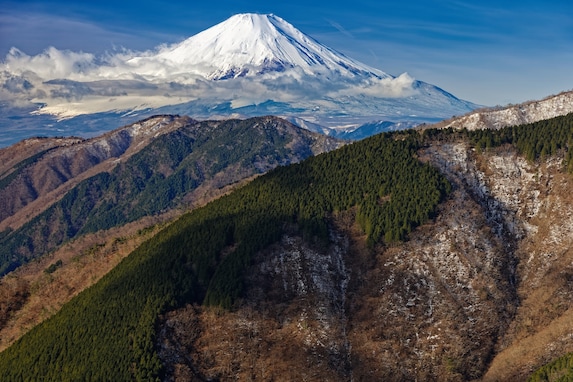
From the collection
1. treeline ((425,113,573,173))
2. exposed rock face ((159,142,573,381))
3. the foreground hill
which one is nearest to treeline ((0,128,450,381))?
the foreground hill

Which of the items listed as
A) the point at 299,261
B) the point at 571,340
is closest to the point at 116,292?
the point at 299,261

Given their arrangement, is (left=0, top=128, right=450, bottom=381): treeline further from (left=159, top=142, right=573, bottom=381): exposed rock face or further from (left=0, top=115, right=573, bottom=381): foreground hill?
(left=159, top=142, right=573, bottom=381): exposed rock face

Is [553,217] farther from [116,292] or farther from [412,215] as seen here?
[116,292]

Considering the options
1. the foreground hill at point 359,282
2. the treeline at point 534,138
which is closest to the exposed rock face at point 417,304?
the foreground hill at point 359,282

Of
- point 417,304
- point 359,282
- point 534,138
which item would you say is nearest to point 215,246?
point 359,282

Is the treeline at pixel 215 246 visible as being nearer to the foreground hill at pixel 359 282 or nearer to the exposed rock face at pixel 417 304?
the foreground hill at pixel 359 282
